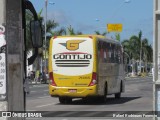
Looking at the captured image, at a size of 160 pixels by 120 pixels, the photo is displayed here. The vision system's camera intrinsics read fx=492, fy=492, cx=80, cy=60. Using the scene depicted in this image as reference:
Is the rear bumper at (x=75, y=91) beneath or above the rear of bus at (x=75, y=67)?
beneath

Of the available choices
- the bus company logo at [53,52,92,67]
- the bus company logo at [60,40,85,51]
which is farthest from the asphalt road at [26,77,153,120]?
the bus company logo at [60,40,85,51]

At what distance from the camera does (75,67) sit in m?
23.3

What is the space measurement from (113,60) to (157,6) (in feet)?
70.5

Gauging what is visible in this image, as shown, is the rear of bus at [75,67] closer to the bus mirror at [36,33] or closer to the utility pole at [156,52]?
the bus mirror at [36,33]

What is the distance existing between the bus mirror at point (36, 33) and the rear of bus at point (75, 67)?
651 inches

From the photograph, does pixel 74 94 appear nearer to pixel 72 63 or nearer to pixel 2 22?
pixel 72 63

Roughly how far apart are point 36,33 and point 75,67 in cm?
1665

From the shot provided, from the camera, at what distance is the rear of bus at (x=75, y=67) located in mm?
23281

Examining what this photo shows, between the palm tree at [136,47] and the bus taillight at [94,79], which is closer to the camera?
the bus taillight at [94,79]

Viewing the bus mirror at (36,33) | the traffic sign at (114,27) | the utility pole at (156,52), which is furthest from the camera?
the traffic sign at (114,27)

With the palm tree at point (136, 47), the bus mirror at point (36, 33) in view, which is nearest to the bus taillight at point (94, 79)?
the bus mirror at point (36, 33)

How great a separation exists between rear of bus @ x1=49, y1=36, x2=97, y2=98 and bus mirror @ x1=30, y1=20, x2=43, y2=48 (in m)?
16.5

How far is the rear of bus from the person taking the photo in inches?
917

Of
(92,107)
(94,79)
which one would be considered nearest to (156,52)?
(92,107)
